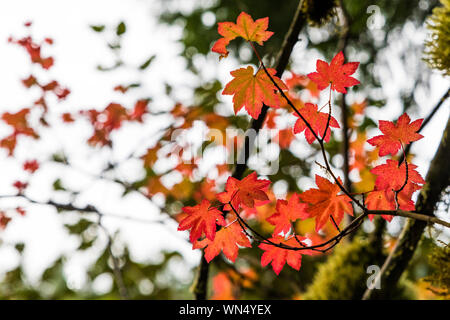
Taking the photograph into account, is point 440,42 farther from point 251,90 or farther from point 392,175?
point 251,90

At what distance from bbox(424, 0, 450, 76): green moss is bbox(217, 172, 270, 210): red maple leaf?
2.74ft

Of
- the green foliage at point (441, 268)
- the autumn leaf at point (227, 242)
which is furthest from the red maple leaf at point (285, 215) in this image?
the green foliage at point (441, 268)

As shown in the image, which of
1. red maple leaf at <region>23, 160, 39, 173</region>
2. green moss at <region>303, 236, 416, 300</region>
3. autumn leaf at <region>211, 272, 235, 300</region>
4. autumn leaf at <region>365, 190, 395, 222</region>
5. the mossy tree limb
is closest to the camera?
autumn leaf at <region>365, 190, 395, 222</region>

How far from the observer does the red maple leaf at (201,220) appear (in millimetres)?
943

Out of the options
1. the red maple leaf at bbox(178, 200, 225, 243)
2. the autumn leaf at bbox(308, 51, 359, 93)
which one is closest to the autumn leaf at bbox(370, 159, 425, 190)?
the autumn leaf at bbox(308, 51, 359, 93)

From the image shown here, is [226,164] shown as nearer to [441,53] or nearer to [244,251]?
[244,251]

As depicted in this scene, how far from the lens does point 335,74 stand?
3.04 ft

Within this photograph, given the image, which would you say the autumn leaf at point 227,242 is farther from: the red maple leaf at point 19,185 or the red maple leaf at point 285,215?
the red maple leaf at point 19,185

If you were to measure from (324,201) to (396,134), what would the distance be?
27 centimetres

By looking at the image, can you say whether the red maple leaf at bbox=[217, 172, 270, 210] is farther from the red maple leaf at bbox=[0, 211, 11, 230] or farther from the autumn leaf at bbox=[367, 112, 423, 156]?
the red maple leaf at bbox=[0, 211, 11, 230]

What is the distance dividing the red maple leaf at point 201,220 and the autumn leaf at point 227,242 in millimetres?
64

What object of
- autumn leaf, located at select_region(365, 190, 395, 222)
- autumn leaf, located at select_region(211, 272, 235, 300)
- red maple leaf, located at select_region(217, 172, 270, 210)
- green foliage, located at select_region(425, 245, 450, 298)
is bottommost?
autumn leaf, located at select_region(211, 272, 235, 300)

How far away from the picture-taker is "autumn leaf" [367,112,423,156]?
89 centimetres
